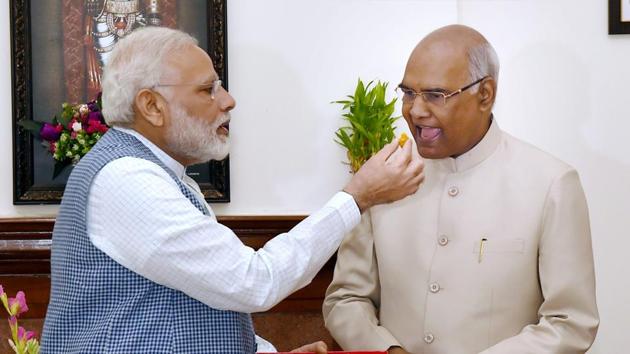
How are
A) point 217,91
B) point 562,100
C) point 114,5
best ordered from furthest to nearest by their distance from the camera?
point 114,5 < point 562,100 < point 217,91

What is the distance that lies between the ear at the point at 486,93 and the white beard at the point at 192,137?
0.69 meters

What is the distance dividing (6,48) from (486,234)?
7.52 ft

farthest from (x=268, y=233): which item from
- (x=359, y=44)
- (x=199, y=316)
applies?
(x=199, y=316)

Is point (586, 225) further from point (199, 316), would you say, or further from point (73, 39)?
point (73, 39)

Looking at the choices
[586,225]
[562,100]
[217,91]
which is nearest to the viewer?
[217,91]

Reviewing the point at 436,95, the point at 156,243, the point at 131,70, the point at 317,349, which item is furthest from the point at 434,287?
the point at 131,70

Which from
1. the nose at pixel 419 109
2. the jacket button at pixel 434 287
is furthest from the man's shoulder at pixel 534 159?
the jacket button at pixel 434 287

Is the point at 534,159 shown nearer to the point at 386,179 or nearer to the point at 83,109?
the point at 386,179

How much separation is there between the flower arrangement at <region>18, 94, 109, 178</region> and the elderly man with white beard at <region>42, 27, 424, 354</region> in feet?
4.98

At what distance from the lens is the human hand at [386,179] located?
2127 mm

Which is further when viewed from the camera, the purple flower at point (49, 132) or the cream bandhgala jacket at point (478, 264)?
the purple flower at point (49, 132)

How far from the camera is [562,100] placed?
3.55 m

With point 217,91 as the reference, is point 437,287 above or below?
below

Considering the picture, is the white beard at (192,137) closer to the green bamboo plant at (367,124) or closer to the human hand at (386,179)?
the human hand at (386,179)
